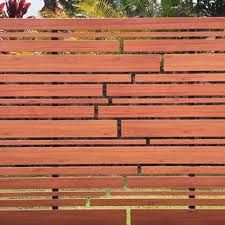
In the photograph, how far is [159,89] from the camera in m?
3.34

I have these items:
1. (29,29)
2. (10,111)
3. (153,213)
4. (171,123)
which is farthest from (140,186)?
(29,29)

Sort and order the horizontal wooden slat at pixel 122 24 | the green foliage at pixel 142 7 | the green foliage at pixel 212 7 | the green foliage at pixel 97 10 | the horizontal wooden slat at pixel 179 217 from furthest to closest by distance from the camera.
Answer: the green foliage at pixel 212 7 → the green foliage at pixel 142 7 → the green foliage at pixel 97 10 → the horizontal wooden slat at pixel 179 217 → the horizontal wooden slat at pixel 122 24

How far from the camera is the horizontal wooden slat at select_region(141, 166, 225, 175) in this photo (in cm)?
A: 335

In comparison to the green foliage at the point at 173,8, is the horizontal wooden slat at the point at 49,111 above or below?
below

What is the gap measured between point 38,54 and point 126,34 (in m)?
0.61

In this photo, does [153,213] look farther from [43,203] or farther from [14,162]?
[14,162]

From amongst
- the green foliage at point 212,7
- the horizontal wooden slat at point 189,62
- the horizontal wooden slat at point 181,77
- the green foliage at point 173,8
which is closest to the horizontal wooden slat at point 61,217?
the horizontal wooden slat at point 181,77

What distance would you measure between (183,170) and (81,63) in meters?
0.98

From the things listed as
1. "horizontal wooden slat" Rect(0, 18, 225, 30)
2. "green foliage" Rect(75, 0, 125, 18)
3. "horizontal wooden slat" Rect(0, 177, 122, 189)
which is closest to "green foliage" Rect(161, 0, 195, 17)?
"green foliage" Rect(75, 0, 125, 18)

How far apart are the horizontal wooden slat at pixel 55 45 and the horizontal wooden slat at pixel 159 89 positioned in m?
0.26

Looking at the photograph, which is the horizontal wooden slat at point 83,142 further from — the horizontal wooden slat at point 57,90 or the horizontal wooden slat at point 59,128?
the horizontal wooden slat at point 57,90

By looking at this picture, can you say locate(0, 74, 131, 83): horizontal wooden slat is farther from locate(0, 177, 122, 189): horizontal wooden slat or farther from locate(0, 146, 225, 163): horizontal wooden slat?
locate(0, 177, 122, 189): horizontal wooden slat

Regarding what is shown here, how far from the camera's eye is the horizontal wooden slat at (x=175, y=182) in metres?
3.33

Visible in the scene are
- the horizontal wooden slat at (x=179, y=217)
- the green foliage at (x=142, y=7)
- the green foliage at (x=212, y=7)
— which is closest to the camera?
the horizontal wooden slat at (x=179, y=217)
